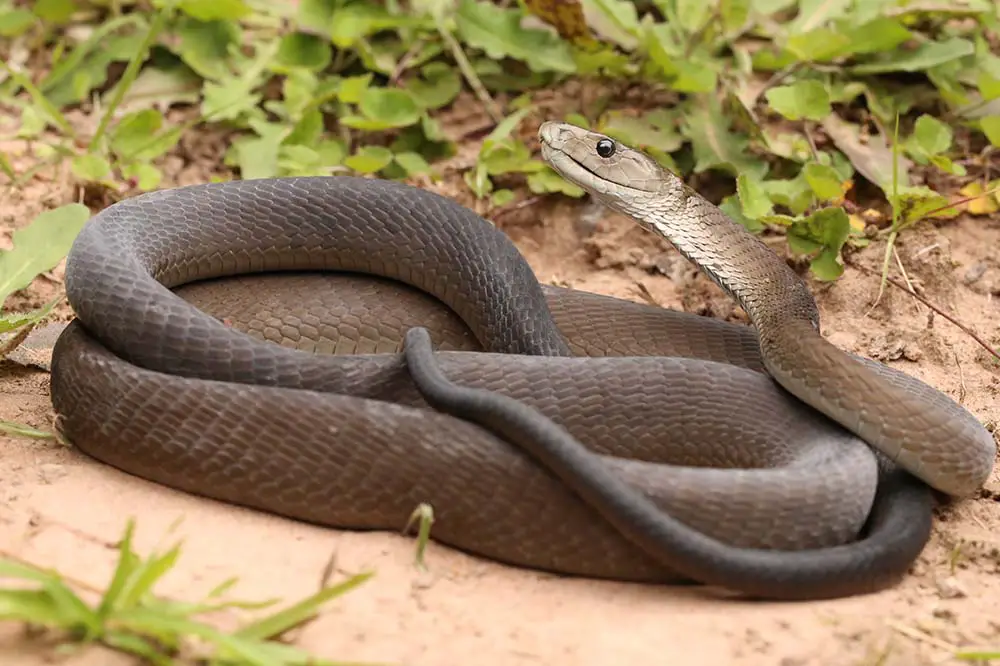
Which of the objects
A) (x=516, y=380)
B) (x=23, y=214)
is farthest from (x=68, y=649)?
(x=23, y=214)

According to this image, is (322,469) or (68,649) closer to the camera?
(68,649)

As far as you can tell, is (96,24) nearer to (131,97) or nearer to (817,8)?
(131,97)

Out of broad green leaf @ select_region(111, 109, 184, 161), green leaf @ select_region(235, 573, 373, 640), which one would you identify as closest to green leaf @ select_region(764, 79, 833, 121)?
broad green leaf @ select_region(111, 109, 184, 161)

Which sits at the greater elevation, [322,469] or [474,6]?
[474,6]

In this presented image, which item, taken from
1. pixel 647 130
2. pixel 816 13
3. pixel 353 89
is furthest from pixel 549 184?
pixel 816 13

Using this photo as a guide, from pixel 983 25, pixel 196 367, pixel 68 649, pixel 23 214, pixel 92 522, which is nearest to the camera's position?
pixel 68 649

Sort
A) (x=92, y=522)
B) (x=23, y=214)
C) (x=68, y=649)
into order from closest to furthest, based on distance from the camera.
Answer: (x=68, y=649) → (x=92, y=522) → (x=23, y=214)

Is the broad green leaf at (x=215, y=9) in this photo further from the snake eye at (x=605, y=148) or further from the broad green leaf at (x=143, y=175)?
the snake eye at (x=605, y=148)
